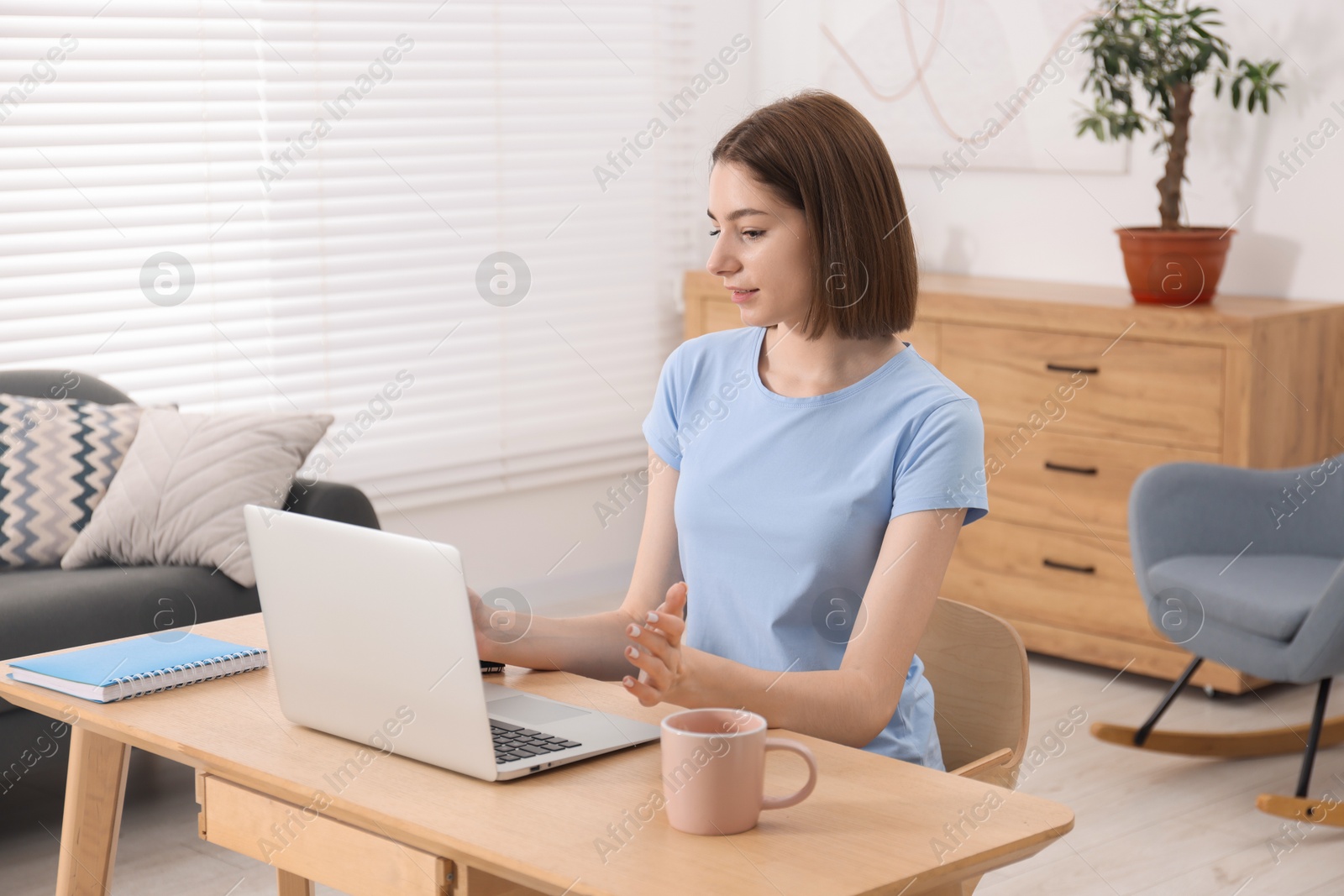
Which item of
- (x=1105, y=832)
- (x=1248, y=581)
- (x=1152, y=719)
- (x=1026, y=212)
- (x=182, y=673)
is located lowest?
(x=1105, y=832)

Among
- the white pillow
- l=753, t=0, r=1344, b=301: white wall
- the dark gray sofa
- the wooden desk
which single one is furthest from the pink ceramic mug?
l=753, t=0, r=1344, b=301: white wall

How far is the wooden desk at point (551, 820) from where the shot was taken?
1108 mm

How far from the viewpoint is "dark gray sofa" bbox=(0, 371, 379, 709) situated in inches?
110

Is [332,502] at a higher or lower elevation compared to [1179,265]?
lower

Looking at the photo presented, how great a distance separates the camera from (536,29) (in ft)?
15.2

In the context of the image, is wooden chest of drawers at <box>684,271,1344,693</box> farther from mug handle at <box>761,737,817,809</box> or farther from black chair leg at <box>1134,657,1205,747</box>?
mug handle at <box>761,737,817,809</box>

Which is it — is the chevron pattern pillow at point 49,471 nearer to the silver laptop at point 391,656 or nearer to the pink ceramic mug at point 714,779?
the silver laptop at point 391,656

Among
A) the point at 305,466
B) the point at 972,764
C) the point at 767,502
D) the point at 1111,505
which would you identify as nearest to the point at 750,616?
the point at 767,502

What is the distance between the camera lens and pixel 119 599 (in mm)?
2941

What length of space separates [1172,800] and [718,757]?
2.27 meters

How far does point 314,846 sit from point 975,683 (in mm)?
857

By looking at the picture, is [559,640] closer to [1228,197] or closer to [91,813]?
[91,813]

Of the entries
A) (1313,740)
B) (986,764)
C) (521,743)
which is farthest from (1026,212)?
(521,743)

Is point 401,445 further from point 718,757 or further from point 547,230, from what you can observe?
point 718,757
